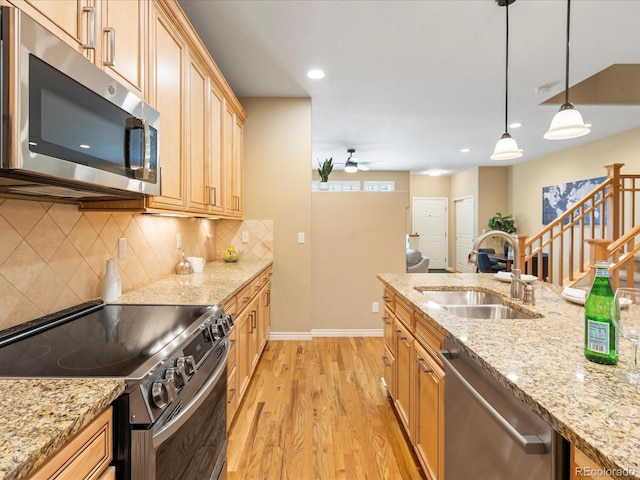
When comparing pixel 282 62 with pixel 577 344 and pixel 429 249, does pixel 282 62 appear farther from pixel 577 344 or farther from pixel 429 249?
pixel 429 249

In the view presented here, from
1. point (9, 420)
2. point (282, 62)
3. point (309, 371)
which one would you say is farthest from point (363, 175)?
point (9, 420)

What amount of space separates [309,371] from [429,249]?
7.44 m

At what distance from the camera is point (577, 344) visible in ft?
3.56

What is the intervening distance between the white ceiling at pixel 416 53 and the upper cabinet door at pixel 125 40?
879mm

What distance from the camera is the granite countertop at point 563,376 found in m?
0.62

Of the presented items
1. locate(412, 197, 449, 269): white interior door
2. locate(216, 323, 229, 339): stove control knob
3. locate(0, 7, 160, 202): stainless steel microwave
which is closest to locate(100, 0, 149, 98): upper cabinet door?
locate(0, 7, 160, 202): stainless steel microwave

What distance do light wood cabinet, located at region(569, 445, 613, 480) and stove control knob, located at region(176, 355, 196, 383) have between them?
101 centimetres

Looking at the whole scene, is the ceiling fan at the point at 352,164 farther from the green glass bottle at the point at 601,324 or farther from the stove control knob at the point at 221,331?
the green glass bottle at the point at 601,324

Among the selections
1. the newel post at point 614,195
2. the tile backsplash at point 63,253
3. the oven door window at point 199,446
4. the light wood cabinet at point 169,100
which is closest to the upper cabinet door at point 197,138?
the light wood cabinet at point 169,100

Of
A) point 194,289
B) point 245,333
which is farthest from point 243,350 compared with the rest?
point 194,289

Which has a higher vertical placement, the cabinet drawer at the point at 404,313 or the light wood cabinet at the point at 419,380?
the cabinet drawer at the point at 404,313

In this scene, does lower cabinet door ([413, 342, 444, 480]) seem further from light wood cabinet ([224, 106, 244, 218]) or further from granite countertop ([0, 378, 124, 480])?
light wood cabinet ([224, 106, 244, 218])

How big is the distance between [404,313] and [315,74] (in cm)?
242

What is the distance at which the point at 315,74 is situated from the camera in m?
3.25
